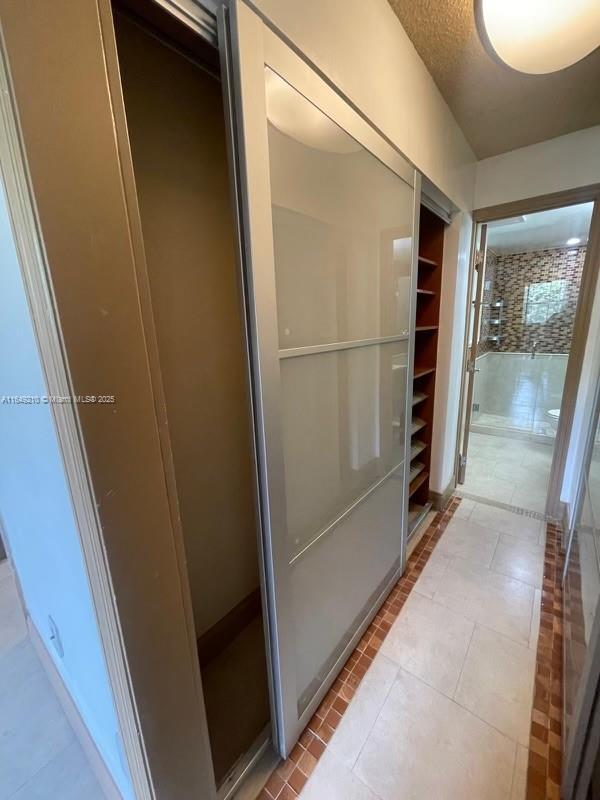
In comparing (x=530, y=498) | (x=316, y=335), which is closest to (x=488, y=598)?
(x=530, y=498)

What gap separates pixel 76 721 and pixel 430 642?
4.72 feet

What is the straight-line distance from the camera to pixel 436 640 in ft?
4.87

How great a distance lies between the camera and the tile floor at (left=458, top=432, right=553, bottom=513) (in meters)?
2.62

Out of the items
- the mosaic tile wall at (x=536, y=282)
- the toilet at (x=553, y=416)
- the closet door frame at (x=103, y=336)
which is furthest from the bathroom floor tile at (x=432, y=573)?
the mosaic tile wall at (x=536, y=282)

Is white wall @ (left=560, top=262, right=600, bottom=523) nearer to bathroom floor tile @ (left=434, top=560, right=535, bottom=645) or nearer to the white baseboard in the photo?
bathroom floor tile @ (left=434, top=560, right=535, bottom=645)

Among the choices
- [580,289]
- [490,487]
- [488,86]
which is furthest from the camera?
[490,487]

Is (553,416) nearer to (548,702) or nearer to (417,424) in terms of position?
(417,424)

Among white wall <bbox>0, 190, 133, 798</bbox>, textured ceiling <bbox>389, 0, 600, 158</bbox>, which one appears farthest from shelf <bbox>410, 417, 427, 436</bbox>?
white wall <bbox>0, 190, 133, 798</bbox>

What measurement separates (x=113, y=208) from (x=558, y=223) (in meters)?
4.15

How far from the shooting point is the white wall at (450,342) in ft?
6.83

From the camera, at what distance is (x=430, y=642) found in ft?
4.84

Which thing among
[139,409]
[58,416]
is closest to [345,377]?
[139,409]

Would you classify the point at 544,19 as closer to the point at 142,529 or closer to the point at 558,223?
the point at 142,529

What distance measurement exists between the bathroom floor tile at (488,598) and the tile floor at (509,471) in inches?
35.0
